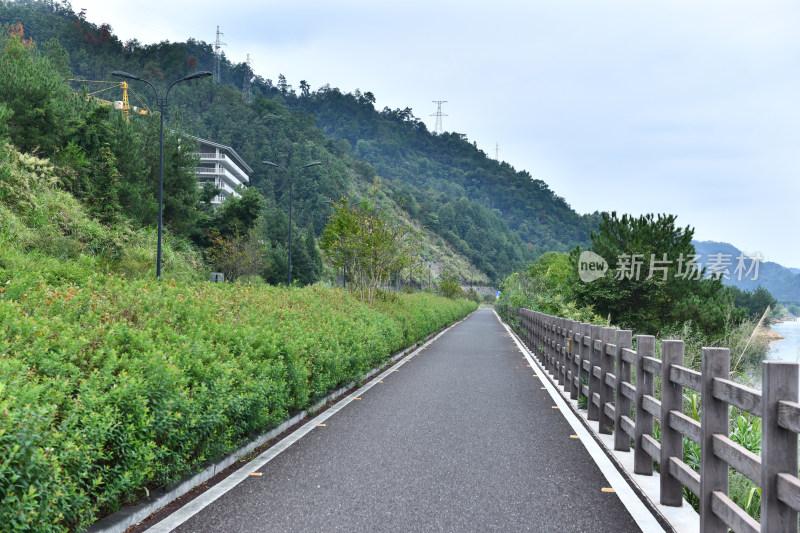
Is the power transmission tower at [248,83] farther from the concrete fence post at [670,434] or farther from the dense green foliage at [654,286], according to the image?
the concrete fence post at [670,434]

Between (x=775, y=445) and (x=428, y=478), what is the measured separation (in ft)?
9.59

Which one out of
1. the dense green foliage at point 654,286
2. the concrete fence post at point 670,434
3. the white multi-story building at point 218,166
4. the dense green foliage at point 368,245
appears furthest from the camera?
the white multi-story building at point 218,166

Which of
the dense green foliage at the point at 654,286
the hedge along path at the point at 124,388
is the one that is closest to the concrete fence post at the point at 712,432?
the hedge along path at the point at 124,388

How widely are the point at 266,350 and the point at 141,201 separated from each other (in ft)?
107

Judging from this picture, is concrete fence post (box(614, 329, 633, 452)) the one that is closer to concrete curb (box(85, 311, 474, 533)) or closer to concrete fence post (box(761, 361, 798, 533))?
concrete fence post (box(761, 361, 798, 533))

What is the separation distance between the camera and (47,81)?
31.2 meters

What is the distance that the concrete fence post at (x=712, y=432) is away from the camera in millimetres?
3758

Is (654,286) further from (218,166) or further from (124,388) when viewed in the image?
(218,166)

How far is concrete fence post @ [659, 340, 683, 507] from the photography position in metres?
4.55

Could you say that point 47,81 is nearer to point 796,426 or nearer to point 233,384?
point 233,384

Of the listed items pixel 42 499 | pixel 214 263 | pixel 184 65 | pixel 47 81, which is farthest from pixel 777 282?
pixel 42 499

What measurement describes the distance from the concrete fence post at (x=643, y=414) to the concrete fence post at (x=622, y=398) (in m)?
0.77

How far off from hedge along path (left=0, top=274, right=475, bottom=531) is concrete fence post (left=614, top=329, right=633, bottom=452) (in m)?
3.55

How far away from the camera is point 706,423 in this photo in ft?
12.5
